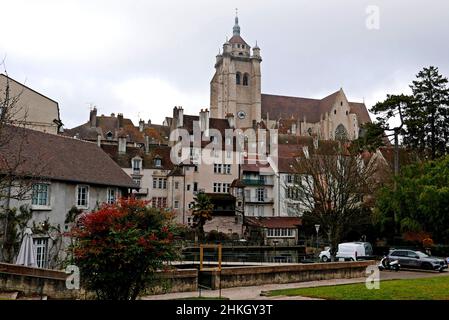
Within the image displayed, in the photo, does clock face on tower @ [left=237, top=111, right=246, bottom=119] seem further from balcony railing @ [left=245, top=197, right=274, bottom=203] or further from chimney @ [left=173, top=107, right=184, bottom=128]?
balcony railing @ [left=245, top=197, right=274, bottom=203]

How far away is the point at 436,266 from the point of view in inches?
1100

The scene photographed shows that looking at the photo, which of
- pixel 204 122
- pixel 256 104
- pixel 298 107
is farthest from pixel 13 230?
pixel 298 107

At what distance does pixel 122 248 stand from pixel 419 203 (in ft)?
94.9

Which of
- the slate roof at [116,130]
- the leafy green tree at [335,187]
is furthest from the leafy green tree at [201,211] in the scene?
the slate roof at [116,130]

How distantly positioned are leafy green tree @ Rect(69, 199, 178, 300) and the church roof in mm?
106037

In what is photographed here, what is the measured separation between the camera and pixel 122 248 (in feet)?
44.9

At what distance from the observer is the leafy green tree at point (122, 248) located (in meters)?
13.7

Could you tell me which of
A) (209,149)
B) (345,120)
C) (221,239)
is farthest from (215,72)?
(221,239)

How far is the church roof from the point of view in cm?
12144

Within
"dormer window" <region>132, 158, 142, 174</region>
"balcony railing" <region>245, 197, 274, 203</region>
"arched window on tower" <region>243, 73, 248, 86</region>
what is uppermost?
"arched window on tower" <region>243, 73, 248, 86</region>

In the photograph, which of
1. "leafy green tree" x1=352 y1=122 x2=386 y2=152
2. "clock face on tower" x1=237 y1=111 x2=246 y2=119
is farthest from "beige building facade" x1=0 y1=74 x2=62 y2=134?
"clock face on tower" x1=237 y1=111 x2=246 y2=119

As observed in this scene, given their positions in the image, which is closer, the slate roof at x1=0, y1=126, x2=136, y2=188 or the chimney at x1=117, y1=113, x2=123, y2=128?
the slate roof at x1=0, y1=126, x2=136, y2=188
